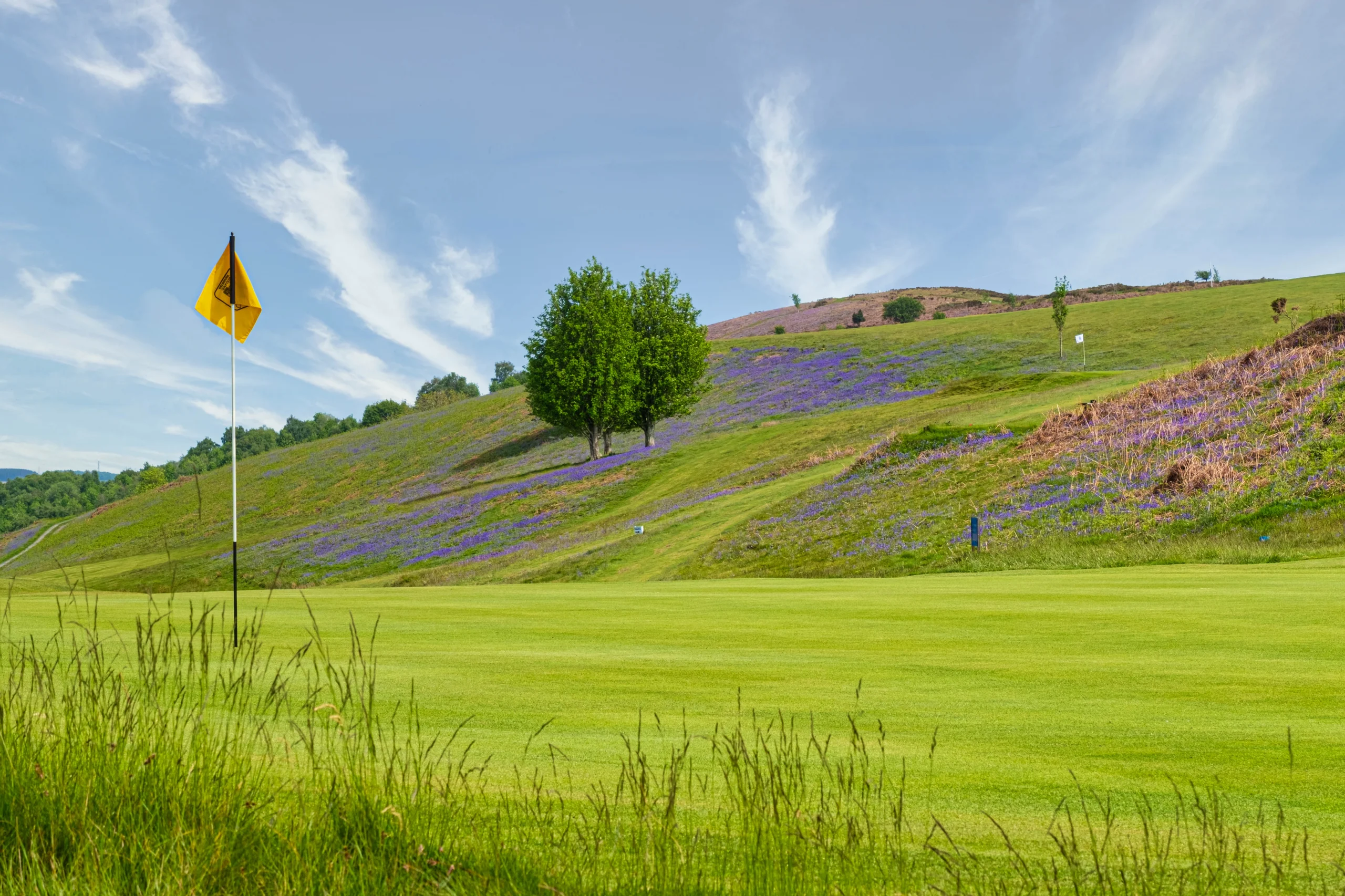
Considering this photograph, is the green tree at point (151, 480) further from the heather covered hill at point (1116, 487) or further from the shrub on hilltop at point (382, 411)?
the heather covered hill at point (1116, 487)

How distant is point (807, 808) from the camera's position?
5.13m

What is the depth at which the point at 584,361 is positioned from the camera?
66.2 meters

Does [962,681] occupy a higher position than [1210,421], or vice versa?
[1210,421]

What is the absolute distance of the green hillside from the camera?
107 ft

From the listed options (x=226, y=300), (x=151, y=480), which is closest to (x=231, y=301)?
(x=226, y=300)

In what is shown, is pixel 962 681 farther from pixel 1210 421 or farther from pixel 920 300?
pixel 920 300

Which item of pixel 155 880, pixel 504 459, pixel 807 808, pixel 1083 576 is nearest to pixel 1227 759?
pixel 807 808

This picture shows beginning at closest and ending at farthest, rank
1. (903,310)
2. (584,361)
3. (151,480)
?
(584,361) → (151,480) → (903,310)

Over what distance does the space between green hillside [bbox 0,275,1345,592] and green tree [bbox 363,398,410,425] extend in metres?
44.9

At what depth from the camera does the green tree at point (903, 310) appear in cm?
13100

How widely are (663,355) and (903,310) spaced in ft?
232

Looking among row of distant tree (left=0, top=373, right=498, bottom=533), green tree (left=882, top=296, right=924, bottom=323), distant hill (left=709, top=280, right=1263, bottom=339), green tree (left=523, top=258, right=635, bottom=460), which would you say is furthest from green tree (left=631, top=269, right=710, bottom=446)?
row of distant tree (left=0, top=373, right=498, bottom=533)

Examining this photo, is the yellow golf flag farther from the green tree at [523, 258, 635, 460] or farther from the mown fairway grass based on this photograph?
the green tree at [523, 258, 635, 460]

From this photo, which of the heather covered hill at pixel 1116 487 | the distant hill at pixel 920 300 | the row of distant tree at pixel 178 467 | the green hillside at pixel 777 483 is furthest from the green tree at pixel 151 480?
the heather covered hill at pixel 1116 487
